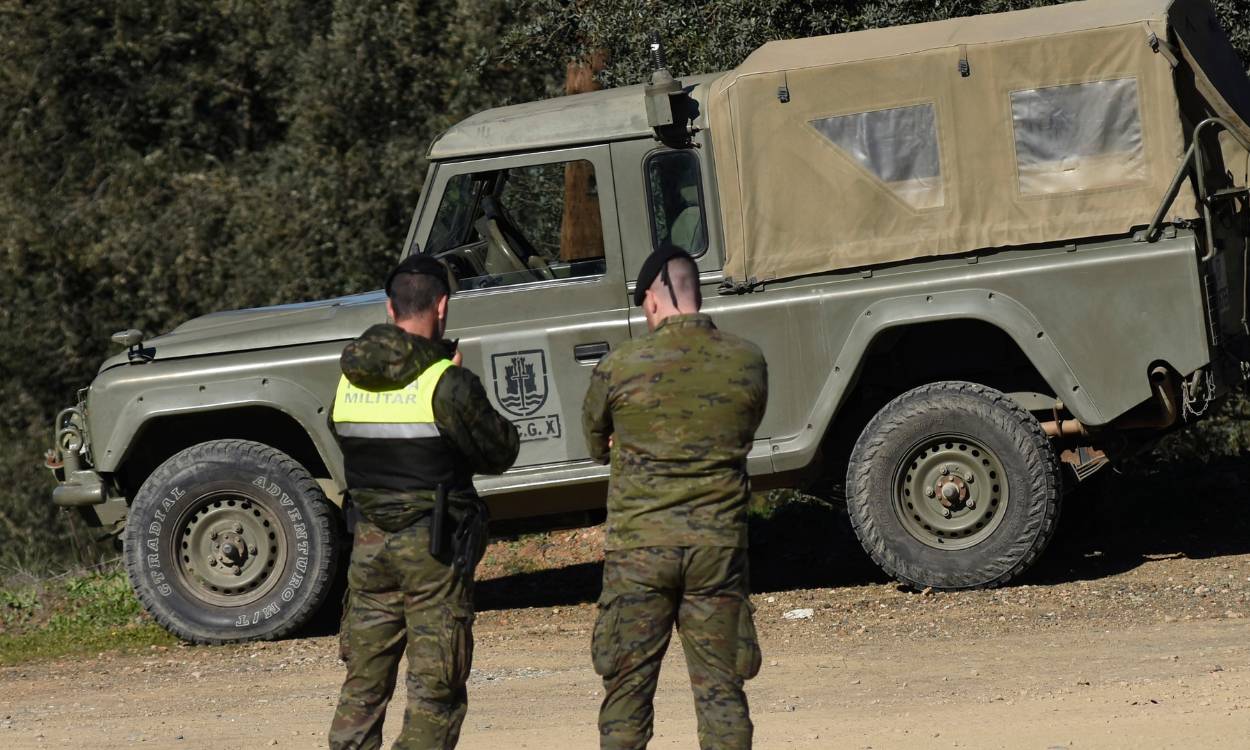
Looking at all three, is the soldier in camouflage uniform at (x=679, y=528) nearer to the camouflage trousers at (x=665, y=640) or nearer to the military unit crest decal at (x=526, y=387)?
the camouflage trousers at (x=665, y=640)

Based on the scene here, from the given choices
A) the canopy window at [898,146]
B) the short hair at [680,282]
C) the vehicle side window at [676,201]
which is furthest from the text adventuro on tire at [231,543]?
the short hair at [680,282]

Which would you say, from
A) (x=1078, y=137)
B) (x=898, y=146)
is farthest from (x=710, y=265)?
(x=1078, y=137)

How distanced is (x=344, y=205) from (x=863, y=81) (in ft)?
27.6

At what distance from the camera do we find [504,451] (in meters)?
4.87

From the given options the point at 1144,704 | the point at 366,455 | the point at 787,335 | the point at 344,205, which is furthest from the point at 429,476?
the point at 344,205

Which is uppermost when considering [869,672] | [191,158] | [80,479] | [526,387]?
[191,158]

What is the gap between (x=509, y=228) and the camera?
8.17 m

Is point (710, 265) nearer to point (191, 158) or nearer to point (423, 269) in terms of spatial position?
point (423, 269)

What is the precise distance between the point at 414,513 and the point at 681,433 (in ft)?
2.68

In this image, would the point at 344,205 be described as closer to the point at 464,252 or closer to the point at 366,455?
the point at 464,252

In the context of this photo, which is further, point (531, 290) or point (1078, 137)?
point (531, 290)

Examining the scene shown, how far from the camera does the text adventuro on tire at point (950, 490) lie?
7.69 metres

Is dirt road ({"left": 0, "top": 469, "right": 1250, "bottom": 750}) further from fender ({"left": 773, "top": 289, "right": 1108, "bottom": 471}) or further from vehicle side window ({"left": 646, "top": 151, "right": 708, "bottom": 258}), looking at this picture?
vehicle side window ({"left": 646, "top": 151, "right": 708, "bottom": 258})

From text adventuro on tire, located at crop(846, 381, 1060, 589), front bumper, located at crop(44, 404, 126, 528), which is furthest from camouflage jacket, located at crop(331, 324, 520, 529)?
front bumper, located at crop(44, 404, 126, 528)
